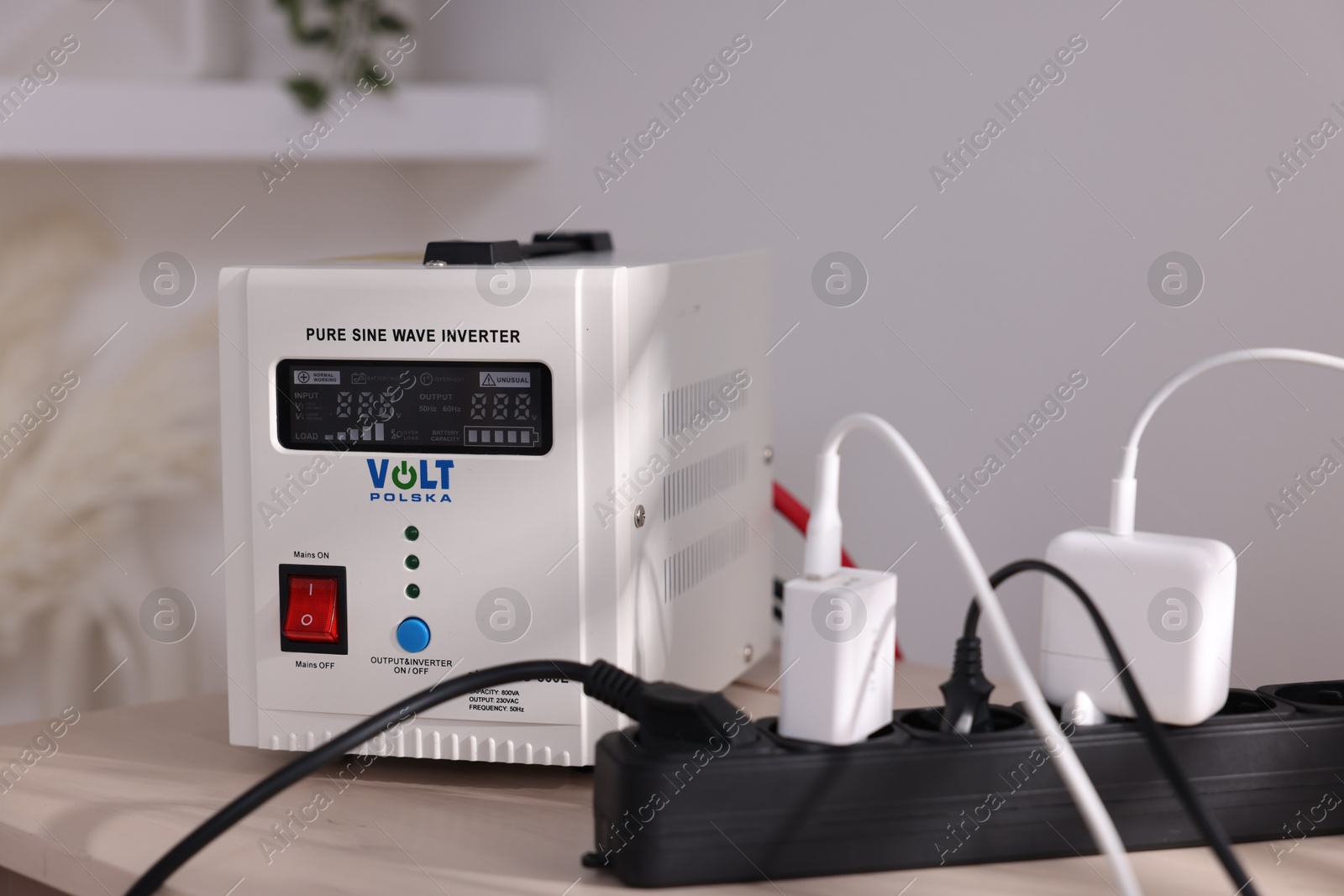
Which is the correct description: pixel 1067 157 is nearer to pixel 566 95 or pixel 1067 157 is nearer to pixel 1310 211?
pixel 1310 211

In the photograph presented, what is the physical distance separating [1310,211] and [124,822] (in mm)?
934

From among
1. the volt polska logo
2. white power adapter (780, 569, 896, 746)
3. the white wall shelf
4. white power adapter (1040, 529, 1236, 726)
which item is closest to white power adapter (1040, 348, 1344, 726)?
white power adapter (1040, 529, 1236, 726)

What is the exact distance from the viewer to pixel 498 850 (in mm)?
617

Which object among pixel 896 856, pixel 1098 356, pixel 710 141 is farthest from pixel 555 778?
pixel 710 141

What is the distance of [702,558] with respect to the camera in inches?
32.1

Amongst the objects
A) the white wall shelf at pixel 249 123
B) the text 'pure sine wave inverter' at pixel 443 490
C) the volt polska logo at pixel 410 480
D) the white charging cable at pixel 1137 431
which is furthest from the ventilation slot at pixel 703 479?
the white wall shelf at pixel 249 123

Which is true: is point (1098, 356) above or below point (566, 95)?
below

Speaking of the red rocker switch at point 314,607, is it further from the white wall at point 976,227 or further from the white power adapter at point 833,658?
the white wall at point 976,227

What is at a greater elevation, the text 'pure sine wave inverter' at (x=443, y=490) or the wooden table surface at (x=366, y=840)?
the text 'pure sine wave inverter' at (x=443, y=490)

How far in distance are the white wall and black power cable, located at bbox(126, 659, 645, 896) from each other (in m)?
0.42

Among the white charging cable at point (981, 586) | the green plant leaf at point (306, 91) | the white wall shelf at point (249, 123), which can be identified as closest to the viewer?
the white charging cable at point (981, 586)

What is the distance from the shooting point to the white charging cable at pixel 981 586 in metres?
0.50

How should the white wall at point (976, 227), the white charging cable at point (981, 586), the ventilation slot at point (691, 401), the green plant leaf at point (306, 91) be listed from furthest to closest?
the green plant leaf at point (306, 91) < the white wall at point (976, 227) < the ventilation slot at point (691, 401) < the white charging cable at point (981, 586)

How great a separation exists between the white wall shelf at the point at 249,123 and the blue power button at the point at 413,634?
721 millimetres
